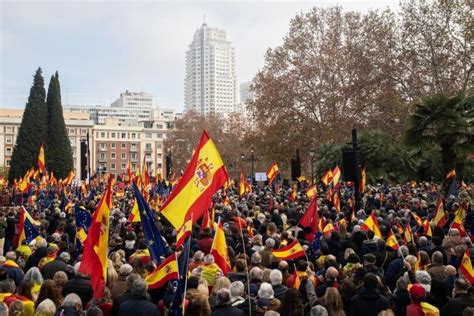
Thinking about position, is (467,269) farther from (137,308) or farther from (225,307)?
(137,308)

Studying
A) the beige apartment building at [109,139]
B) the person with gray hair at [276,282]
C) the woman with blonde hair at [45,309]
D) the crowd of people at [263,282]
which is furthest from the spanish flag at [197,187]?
the beige apartment building at [109,139]

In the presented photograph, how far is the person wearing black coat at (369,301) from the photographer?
675 centimetres

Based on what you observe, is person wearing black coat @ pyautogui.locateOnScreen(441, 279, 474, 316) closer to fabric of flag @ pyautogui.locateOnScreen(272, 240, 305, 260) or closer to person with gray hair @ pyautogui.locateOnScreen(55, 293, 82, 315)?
fabric of flag @ pyautogui.locateOnScreen(272, 240, 305, 260)

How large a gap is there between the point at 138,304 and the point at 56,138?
67.0m

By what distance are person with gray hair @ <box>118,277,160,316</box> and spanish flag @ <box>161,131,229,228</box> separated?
1.39 metres

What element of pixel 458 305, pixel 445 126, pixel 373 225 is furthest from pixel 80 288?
pixel 445 126

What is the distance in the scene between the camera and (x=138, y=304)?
Answer: 6535 mm

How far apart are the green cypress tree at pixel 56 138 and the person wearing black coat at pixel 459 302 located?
66.8m

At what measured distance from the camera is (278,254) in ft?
30.5

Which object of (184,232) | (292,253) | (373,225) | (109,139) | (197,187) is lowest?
(292,253)

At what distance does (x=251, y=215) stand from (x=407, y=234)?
490cm

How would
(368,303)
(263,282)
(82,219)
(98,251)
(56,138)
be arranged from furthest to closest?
(56,138) < (82,219) < (263,282) < (98,251) < (368,303)

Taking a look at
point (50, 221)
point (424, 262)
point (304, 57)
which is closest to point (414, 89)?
point (304, 57)

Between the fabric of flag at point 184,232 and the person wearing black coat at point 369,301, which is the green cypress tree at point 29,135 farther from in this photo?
the person wearing black coat at point 369,301
